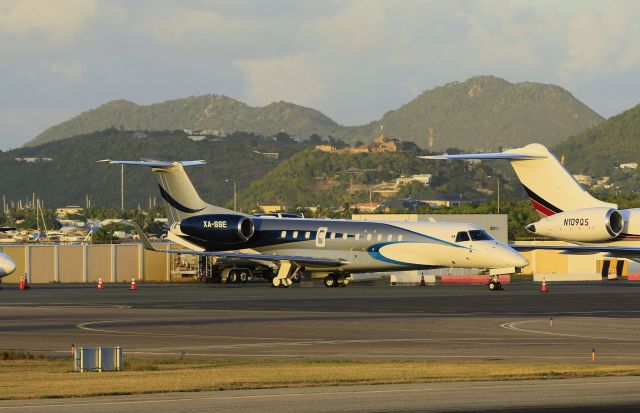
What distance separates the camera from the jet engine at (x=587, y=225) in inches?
2277

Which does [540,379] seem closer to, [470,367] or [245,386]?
[470,367]

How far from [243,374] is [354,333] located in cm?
1093

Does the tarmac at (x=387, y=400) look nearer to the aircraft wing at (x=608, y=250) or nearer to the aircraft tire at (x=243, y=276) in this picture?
the aircraft wing at (x=608, y=250)

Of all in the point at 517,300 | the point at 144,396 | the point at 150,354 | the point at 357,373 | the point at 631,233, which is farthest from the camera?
the point at 631,233

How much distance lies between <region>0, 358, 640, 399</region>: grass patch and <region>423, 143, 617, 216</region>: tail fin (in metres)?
36.3

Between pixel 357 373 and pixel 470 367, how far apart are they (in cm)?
242

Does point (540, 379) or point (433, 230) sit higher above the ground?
point (433, 230)

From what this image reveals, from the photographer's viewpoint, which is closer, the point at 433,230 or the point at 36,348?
the point at 36,348

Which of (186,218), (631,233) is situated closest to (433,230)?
(631,233)

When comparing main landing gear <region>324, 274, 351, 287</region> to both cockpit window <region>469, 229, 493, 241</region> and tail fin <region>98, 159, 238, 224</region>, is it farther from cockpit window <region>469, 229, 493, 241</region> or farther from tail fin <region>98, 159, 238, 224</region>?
cockpit window <region>469, 229, 493, 241</region>

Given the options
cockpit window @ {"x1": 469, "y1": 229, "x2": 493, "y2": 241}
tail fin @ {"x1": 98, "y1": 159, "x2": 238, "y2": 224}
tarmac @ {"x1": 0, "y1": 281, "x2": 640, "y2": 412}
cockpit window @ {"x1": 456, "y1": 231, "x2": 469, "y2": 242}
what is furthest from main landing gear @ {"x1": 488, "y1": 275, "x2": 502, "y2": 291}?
tail fin @ {"x1": 98, "y1": 159, "x2": 238, "y2": 224}

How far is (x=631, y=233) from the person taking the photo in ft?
192

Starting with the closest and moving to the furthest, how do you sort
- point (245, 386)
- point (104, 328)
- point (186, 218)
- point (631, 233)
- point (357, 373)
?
point (245, 386) < point (357, 373) < point (104, 328) < point (631, 233) < point (186, 218)

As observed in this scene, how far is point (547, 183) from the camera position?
2442 inches
